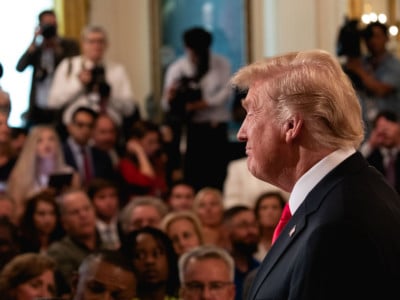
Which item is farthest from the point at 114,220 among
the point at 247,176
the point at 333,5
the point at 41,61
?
the point at 333,5

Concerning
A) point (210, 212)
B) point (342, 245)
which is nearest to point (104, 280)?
point (342, 245)

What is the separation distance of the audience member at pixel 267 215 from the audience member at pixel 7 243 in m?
1.65

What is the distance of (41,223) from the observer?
17.9 ft

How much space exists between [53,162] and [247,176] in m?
1.33

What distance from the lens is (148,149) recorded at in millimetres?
7547

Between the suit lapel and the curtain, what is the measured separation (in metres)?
7.93

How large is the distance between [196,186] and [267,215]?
82.3 inches

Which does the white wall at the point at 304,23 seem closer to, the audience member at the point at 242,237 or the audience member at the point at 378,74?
the audience member at the point at 378,74

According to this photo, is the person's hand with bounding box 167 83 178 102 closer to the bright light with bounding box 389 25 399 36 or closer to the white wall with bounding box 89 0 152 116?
the bright light with bounding box 389 25 399 36

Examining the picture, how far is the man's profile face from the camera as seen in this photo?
346 centimetres

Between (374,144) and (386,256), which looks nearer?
(386,256)

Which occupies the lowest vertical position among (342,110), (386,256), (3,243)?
(3,243)

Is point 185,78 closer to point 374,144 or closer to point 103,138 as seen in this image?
point 103,138

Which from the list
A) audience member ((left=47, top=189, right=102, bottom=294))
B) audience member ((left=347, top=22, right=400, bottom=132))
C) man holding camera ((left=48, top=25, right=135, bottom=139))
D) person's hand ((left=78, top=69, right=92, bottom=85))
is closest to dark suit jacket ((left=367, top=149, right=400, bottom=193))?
audience member ((left=347, top=22, right=400, bottom=132))
